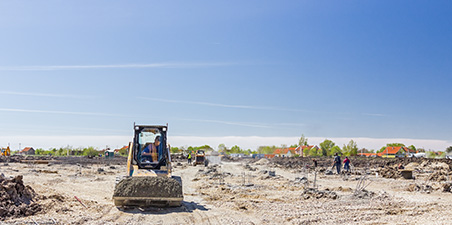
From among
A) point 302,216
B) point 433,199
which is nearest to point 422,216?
point 302,216

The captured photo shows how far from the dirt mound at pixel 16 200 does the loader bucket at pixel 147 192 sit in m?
2.29

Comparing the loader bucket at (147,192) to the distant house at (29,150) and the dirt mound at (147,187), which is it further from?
the distant house at (29,150)

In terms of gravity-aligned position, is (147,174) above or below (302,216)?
above

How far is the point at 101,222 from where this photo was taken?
31.6 feet

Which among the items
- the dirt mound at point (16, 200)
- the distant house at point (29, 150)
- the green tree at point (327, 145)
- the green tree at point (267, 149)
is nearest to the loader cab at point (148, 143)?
the dirt mound at point (16, 200)

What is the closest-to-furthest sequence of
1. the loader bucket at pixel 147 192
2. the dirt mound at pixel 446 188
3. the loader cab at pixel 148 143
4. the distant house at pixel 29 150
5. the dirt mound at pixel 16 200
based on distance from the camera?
the dirt mound at pixel 16 200 < the loader bucket at pixel 147 192 < the loader cab at pixel 148 143 < the dirt mound at pixel 446 188 < the distant house at pixel 29 150

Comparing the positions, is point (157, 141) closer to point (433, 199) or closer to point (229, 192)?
point (229, 192)

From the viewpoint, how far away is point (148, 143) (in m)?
12.6

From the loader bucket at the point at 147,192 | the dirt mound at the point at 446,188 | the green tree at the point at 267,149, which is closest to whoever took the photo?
the loader bucket at the point at 147,192

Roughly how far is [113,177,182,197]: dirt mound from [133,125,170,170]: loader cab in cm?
111

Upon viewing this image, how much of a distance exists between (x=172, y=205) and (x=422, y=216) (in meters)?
7.38

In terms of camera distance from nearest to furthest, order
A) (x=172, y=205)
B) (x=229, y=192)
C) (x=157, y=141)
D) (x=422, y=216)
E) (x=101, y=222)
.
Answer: (x=101, y=222)
(x=422, y=216)
(x=172, y=205)
(x=157, y=141)
(x=229, y=192)

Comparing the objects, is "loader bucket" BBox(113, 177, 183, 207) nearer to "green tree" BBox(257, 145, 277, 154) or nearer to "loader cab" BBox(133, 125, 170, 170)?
"loader cab" BBox(133, 125, 170, 170)

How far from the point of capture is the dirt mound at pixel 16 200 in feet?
32.1
